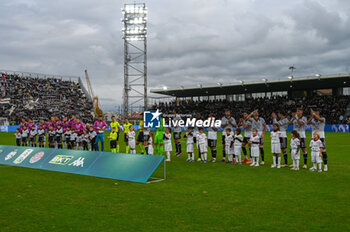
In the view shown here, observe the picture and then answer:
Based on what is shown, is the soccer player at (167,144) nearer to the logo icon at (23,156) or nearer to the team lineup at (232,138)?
the team lineup at (232,138)

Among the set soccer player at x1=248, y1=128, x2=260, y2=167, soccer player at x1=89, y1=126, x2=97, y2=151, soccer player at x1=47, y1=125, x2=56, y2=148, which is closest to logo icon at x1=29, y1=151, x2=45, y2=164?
soccer player at x1=89, y1=126, x2=97, y2=151

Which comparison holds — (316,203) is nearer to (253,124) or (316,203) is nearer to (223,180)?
(223,180)

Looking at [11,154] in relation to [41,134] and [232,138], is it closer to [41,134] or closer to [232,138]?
[41,134]

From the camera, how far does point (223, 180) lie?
988cm

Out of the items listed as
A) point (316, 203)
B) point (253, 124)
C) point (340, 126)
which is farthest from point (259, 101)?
point (316, 203)

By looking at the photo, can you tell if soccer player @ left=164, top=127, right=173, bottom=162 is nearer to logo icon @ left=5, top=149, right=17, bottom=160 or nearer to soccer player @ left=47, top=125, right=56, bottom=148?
logo icon @ left=5, top=149, right=17, bottom=160

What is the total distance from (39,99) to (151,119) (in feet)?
154

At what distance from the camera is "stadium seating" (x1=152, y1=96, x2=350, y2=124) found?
45.3 m

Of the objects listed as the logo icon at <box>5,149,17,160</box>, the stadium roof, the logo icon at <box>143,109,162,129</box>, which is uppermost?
the stadium roof

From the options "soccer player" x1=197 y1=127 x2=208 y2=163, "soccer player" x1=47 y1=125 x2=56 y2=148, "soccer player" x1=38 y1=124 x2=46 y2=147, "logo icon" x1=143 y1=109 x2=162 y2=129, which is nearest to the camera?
"soccer player" x1=197 y1=127 x2=208 y2=163

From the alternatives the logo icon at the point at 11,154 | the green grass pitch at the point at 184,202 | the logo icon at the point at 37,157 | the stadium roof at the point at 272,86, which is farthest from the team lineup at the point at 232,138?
the stadium roof at the point at 272,86

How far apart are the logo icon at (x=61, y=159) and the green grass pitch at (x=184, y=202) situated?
2.47ft

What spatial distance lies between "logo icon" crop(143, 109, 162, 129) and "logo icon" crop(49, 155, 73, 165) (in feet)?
12.7

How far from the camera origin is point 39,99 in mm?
56000
